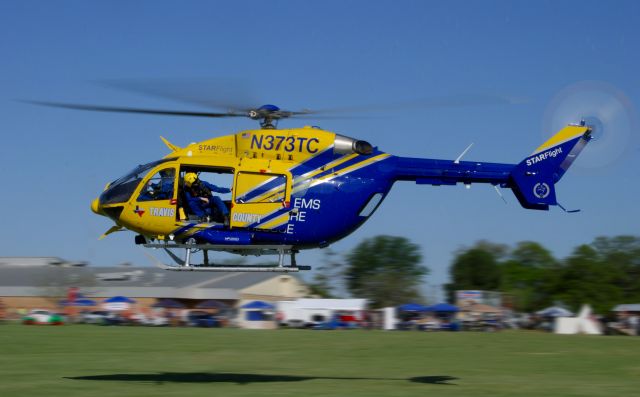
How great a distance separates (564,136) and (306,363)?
11420 mm

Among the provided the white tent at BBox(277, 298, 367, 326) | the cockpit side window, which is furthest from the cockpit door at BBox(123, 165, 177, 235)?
the white tent at BBox(277, 298, 367, 326)

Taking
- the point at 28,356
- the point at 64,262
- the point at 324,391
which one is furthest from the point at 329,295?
the point at 324,391

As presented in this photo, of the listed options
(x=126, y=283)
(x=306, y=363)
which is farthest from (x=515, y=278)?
(x=306, y=363)

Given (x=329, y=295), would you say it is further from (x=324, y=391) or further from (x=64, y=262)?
(x=324, y=391)

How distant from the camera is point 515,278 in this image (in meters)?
86.0

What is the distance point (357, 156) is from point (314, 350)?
1369 cm

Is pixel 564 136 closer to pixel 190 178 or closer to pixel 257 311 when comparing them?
pixel 190 178

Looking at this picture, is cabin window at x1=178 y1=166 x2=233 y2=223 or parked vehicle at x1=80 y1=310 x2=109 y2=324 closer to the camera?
cabin window at x1=178 y1=166 x2=233 y2=223

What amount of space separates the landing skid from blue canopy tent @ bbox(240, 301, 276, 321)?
86.2ft

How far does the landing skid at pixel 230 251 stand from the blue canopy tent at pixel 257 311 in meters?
26.3

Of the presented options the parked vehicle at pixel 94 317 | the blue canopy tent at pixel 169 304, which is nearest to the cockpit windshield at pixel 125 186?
the parked vehicle at pixel 94 317

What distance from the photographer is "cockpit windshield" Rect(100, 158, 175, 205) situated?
55.2ft

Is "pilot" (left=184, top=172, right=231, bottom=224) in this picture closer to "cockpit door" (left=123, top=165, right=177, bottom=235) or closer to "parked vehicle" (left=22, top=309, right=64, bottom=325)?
"cockpit door" (left=123, top=165, right=177, bottom=235)

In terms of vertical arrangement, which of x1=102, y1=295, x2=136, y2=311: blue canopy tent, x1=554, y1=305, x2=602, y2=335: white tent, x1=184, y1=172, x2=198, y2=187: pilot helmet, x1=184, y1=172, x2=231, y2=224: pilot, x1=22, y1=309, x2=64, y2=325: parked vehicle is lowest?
x1=22, y1=309, x2=64, y2=325: parked vehicle
